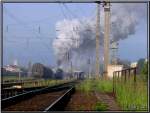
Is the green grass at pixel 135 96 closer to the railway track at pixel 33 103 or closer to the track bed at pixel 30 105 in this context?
the railway track at pixel 33 103

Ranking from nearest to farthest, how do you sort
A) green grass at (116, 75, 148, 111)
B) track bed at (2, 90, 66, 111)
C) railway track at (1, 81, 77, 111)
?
green grass at (116, 75, 148, 111), track bed at (2, 90, 66, 111), railway track at (1, 81, 77, 111)

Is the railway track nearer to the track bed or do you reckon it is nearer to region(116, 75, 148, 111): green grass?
the track bed

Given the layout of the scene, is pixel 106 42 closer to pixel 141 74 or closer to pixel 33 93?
A: pixel 33 93

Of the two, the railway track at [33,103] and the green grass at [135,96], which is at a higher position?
the green grass at [135,96]

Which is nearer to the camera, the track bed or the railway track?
the track bed

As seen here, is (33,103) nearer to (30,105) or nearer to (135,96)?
(30,105)

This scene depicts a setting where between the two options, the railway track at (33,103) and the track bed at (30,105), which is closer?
the track bed at (30,105)

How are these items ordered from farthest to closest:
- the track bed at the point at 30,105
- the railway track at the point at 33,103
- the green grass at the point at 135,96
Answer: the railway track at the point at 33,103
the track bed at the point at 30,105
the green grass at the point at 135,96

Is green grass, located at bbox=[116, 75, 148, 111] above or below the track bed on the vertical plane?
above

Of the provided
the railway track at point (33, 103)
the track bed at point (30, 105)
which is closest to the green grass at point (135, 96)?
the railway track at point (33, 103)

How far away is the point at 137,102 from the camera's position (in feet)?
54.1

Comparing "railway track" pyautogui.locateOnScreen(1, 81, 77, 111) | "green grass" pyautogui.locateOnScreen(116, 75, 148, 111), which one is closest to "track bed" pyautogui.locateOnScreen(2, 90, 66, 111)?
"railway track" pyautogui.locateOnScreen(1, 81, 77, 111)

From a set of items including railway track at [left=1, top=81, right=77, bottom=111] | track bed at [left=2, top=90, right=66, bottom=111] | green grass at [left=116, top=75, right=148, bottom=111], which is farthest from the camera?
railway track at [left=1, top=81, right=77, bottom=111]

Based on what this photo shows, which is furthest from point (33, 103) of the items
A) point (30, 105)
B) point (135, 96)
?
point (135, 96)
